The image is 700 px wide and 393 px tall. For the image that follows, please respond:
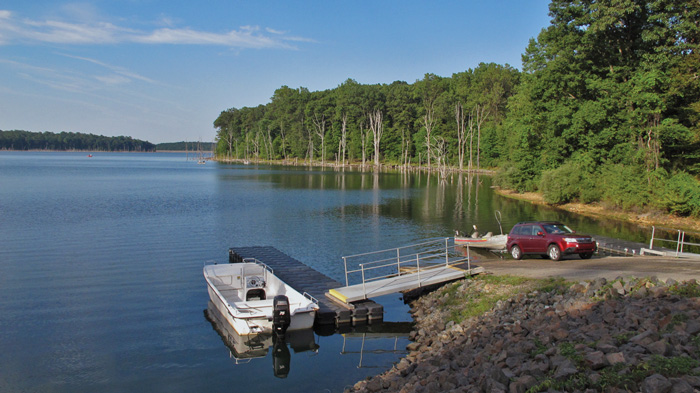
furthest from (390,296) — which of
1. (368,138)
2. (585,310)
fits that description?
(368,138)

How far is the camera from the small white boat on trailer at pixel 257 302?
17.2 m

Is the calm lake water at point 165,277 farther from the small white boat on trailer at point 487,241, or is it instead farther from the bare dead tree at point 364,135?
the bare dead tree at point 364,135

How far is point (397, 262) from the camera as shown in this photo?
26.9 metres

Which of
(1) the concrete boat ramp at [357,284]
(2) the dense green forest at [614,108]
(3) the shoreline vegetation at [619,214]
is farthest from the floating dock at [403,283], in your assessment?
(2) the dense green forest at [614,108]

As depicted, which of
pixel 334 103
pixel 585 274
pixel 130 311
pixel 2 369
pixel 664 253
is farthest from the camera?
pixel 334 103

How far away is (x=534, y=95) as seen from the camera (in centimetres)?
6012

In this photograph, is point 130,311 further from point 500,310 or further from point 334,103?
point 334,103

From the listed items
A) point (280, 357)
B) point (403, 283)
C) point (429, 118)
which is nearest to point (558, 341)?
point (280, 357)

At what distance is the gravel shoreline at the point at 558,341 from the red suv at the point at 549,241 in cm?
543

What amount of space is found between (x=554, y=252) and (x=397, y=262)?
7.88 m

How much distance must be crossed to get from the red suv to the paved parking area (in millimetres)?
674

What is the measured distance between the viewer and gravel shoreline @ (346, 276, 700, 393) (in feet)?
28.3

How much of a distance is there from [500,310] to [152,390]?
1077 cm

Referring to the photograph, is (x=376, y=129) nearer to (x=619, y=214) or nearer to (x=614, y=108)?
(x=614, y=108)
